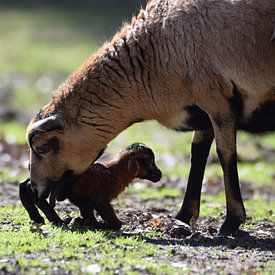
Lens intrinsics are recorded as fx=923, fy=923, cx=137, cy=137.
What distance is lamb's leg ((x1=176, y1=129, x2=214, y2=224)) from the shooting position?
10.6 metres

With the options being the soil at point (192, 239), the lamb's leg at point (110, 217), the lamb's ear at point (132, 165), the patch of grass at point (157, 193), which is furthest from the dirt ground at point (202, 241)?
the patch of grass at point (157, 193)

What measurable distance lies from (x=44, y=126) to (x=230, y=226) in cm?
223

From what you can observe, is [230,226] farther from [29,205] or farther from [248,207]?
[248,207]

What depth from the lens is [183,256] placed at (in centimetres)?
830

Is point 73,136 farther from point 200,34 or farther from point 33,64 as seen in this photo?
point 33,64

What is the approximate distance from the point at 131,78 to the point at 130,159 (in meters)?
1.18

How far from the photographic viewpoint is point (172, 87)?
9.79 m

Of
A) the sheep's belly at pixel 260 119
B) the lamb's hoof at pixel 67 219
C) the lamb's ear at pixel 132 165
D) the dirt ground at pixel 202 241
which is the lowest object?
the dirt ground at pixel 202 241

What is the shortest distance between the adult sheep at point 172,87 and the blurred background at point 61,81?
3.94 feet

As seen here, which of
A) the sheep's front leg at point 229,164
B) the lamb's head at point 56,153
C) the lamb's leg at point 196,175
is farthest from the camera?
the lamb's leg at point 196,175

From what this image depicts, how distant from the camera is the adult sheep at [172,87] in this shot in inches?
384

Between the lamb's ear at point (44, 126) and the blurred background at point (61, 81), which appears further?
the blurred background at point (61, 81)

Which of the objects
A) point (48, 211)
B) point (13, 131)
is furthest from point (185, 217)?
point (13, 131)

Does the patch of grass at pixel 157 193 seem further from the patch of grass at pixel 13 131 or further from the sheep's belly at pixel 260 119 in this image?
the patch of grass at pixel 13 131
